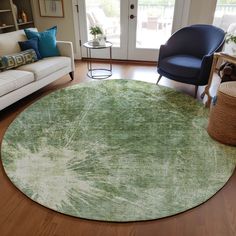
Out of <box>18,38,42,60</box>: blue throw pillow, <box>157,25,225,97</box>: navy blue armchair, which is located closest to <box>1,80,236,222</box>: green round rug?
<box>157,25,225,97</box>: navy blue armchair

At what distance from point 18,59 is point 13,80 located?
1.54ft

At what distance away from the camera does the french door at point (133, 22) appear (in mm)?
4090

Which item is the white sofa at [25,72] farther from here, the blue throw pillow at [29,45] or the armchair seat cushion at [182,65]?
the armchair seat cushion at [182,65]

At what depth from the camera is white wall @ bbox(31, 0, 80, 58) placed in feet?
14.4

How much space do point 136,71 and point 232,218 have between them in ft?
10.2

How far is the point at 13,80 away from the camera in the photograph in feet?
8.61

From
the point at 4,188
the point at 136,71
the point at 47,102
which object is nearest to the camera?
the point at 4,188

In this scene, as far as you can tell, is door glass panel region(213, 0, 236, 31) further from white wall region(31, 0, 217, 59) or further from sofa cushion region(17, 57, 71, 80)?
sofa cushion region(17, 57, 71, 80)

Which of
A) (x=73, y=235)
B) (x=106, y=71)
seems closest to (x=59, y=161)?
(x=73, y=235)

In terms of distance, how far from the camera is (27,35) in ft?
10.8

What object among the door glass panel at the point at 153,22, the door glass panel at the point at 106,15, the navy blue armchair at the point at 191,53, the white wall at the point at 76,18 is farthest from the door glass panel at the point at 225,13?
the door glass panel at the point at 106,15

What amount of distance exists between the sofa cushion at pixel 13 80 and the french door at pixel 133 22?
2.11 m

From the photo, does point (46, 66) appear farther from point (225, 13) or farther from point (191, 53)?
point (225, 13)

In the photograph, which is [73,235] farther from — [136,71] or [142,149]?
[136,71]
